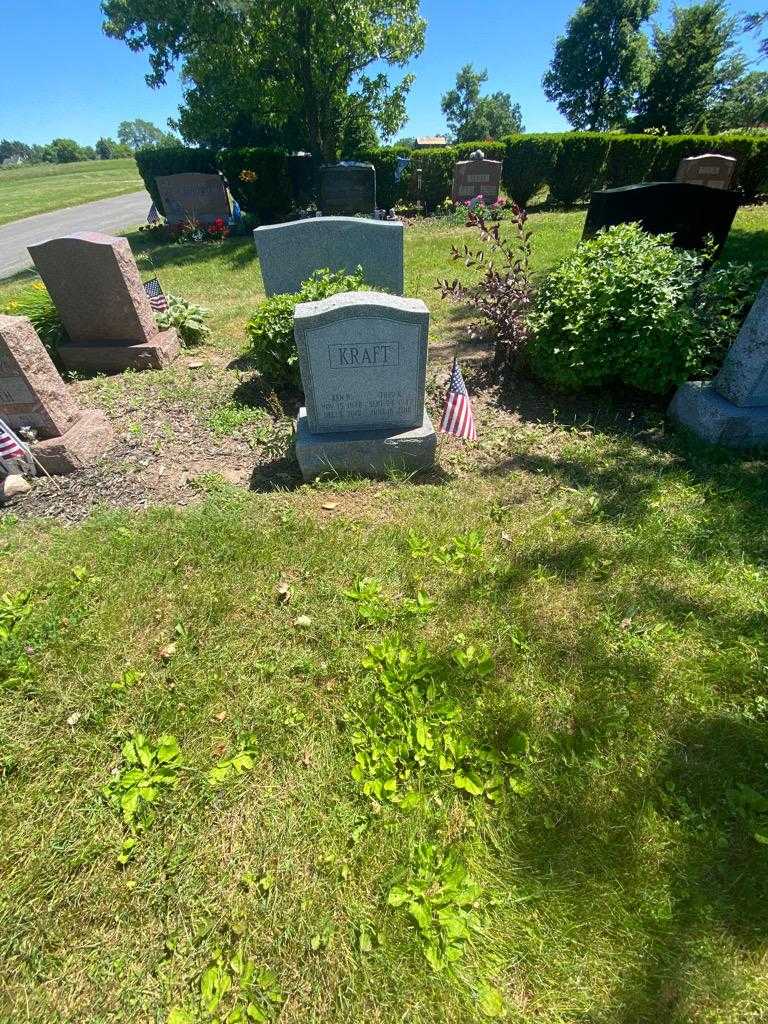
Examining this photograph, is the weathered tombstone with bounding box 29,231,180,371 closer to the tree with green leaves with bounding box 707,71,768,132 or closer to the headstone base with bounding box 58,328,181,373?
the headstone base with bounding box 58,328,181,373

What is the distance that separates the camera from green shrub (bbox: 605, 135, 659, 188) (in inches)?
607

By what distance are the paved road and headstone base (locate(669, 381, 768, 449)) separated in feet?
51.1

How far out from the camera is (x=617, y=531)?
3121 millimetres

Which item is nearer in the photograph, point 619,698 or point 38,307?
point 619,698

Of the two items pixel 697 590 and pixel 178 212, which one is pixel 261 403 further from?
pixel 178 212

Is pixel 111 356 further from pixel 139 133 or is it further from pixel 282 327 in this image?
pixel 139 133

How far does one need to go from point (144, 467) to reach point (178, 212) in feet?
52.8

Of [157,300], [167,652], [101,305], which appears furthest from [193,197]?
[167,652]

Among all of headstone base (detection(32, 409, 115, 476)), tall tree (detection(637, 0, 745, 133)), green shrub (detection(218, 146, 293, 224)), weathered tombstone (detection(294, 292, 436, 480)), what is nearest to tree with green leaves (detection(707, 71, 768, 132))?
tall tree (detection(637, 0, 745, 133))

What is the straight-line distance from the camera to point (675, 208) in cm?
646

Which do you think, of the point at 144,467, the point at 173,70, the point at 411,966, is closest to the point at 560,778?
the point at 411,966

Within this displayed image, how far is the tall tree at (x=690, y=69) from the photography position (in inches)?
1065

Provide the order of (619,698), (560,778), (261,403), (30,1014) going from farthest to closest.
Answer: (261,403)
(619,698)
(560,778)
(30,1014)

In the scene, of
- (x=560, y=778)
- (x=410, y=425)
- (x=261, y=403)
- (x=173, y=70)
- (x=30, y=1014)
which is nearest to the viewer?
(x=30, y=1014)
